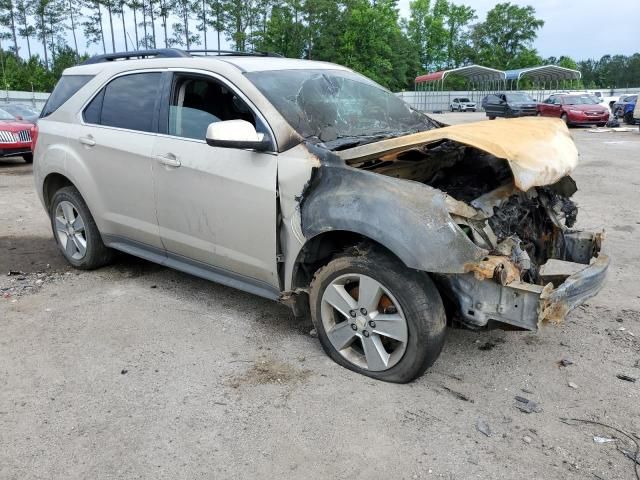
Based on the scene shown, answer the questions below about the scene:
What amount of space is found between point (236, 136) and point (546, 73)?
146ft

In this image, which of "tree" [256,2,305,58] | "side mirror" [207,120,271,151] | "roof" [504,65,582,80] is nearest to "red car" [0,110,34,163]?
"side mirror" [207,120,271,151]

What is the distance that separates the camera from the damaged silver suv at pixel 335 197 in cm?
297

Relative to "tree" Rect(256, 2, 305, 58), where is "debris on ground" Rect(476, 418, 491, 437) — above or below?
below

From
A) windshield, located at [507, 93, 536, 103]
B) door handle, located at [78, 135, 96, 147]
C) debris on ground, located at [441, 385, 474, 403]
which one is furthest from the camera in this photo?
windshield, located at [507, 93, 536, 103]

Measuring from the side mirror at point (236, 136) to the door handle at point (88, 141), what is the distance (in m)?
1.68

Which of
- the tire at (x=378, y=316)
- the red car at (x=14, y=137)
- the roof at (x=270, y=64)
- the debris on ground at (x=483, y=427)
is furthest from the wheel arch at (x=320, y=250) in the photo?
the red car at (x=14, y=137)

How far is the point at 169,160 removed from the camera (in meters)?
3.96

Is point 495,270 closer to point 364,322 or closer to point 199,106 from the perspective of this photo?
point 364,322

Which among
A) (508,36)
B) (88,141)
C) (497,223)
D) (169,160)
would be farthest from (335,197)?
(508,36)

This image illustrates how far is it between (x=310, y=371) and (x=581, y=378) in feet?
5.36

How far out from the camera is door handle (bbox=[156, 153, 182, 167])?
3.92m

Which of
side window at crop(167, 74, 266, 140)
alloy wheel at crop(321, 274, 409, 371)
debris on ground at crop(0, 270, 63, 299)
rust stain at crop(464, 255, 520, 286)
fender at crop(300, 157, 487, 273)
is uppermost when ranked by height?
side window at crop(167, 74, 266, 140)

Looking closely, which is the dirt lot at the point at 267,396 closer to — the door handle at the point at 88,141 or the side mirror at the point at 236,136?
the door handle at the point at 88,141

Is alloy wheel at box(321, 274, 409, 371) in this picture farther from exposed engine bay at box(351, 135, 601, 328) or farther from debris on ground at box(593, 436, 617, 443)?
debris on ground at box(593, 436, 617, 443)
